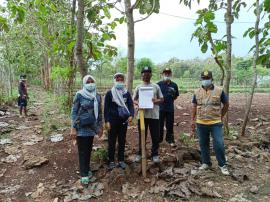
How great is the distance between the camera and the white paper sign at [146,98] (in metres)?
5.26

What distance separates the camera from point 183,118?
10203mm

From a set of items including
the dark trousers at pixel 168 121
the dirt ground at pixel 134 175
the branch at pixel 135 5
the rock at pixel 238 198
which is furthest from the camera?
the branch at pixel 135 5

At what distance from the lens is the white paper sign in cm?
526

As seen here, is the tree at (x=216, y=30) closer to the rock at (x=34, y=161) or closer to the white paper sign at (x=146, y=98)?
the white paper sign at (x=146, y=98)

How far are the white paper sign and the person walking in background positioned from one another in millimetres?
730

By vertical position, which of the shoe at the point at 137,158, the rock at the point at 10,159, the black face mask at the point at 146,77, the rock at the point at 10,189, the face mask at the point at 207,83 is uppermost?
the black face mask at the point at 146,77

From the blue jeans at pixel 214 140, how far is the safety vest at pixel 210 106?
0.11 metres

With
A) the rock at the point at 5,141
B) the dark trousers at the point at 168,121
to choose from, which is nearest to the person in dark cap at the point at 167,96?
the dark trousers at the point at 168,121

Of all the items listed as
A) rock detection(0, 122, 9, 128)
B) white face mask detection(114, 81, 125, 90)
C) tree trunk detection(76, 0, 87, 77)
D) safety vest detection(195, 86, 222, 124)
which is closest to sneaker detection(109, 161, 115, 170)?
white face mask detection(114, 81, 125, 90)

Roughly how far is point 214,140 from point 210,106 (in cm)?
58

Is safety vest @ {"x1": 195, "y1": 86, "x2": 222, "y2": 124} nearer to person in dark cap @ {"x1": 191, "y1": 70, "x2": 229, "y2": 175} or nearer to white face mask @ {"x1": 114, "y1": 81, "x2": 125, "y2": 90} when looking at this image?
person in dark cap @ {"x1": 191, "y1": 70, "x2": 229, "y2": 175}

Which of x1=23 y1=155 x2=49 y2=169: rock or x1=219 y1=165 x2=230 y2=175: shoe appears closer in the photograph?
x1=219 y1=165 x2=230 y2=175: shoe

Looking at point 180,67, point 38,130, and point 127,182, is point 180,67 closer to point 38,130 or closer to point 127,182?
point 38,130

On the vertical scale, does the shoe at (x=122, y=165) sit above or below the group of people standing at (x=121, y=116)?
below
